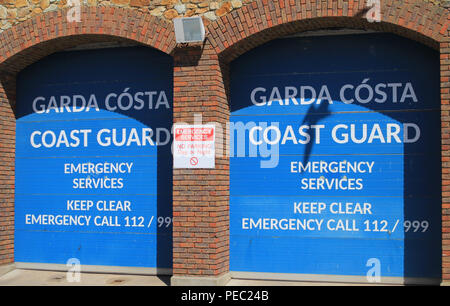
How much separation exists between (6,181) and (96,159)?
176 centimetres

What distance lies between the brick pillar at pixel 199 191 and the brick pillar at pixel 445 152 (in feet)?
10.7

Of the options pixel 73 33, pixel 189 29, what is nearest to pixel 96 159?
pixel 73 33

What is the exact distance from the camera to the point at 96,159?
1042 cm

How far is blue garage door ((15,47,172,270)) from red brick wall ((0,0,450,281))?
0.81 meters

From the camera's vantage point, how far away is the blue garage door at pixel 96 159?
33.1 ft

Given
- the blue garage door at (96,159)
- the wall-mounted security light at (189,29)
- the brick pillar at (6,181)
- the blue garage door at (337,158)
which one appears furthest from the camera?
the brick pillar at (6,181)

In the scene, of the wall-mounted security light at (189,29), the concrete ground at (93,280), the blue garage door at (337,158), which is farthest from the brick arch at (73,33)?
the concrete ground at (93,280)

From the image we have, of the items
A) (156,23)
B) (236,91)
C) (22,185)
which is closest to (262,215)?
(236,91)

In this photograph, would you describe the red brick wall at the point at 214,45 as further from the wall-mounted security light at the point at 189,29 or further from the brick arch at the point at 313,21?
the wall-mounted security light at the point at 189,29

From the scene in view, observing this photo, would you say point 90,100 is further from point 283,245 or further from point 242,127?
point 283,245

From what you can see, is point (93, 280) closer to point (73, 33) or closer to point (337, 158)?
point (73, 33)

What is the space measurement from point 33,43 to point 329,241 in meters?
5.90

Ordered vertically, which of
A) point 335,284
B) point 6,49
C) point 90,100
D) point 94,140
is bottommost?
point 335,284

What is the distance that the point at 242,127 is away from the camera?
962 cm
